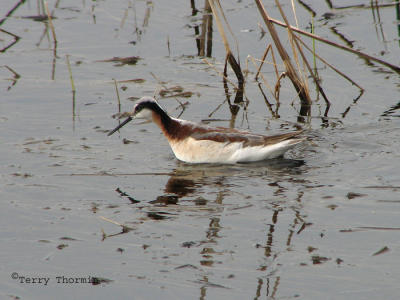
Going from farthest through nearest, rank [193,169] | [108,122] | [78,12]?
[78,12]
[108,122]
[193,169]

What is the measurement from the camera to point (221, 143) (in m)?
10.1

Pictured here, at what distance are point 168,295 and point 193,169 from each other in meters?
3.89

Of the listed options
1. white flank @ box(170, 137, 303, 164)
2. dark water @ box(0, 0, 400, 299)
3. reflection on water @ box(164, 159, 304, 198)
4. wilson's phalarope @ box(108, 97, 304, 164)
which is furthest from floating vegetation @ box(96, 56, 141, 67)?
reflection on water @ box(164, 159, 304, 198)

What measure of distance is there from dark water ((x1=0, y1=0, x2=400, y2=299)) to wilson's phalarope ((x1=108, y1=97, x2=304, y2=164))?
0.62 feet

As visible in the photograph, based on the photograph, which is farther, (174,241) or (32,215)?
(32,215)

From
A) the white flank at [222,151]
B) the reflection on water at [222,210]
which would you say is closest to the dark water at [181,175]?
the reflection on water at [222,210]

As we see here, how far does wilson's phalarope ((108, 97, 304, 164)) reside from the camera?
10008 millimetres

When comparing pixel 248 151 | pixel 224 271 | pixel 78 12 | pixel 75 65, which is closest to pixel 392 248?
pixel 224 271

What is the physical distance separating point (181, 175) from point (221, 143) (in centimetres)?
79

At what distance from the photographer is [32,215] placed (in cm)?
812

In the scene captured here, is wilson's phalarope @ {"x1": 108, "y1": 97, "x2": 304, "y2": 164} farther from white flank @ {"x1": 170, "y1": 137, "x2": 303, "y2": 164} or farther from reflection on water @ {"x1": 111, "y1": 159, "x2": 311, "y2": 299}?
reflection on water @ {"x1": 111, "y1": 159, "x2": 311, "y2": 299}

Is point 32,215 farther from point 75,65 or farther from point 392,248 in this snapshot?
point 75,65

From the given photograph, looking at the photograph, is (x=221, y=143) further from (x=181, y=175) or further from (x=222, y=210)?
(x=222, y=210)

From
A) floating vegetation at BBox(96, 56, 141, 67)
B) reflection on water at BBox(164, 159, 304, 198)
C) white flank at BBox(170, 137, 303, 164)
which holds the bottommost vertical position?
reflection on water at BBox(164, 159, 304, 198)
